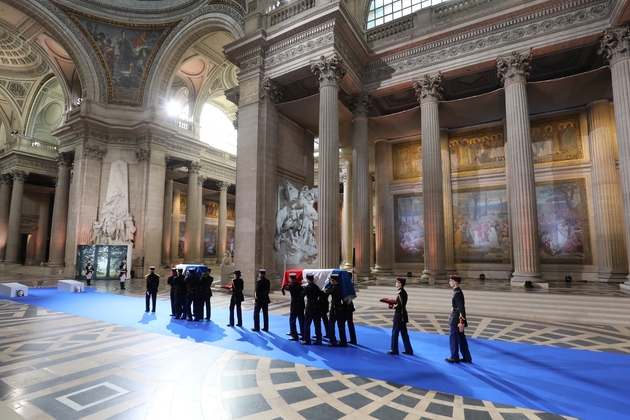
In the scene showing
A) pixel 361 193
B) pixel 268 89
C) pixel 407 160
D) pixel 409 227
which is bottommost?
pixel 409 227

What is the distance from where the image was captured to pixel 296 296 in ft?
21.1

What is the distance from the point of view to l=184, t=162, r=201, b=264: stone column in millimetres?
23672

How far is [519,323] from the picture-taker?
7711mm

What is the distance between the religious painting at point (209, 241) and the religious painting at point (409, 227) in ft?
71.2

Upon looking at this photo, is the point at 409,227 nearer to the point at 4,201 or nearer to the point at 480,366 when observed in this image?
the point at 480,366

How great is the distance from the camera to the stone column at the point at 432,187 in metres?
12.5

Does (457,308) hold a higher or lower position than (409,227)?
lower

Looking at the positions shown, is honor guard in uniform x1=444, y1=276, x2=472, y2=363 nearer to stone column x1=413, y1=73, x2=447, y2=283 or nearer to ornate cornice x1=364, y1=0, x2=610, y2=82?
stone column x1=413, y1=73, x2=447, y2=283

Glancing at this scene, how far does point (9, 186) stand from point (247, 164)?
26.0 m

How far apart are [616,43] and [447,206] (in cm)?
811

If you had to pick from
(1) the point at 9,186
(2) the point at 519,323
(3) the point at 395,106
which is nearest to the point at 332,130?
(3) the point at 395,106

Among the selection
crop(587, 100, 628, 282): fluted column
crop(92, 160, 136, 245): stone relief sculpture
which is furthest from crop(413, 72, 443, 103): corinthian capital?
crop(92, 160, 136, 245): stone relief sculpture

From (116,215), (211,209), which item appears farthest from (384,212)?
(211,209)

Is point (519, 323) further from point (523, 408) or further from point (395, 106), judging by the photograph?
point (395, 106)
